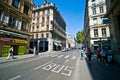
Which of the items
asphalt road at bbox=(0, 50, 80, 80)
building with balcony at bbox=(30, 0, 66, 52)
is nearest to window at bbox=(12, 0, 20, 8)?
asphalt road at bbox=(0, 50, 80, 80)

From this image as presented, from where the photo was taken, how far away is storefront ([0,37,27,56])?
51.8 ft

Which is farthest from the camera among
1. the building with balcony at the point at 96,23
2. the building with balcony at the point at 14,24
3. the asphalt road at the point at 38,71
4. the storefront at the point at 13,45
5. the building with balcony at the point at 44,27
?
the building with balcony at the point at 44,27

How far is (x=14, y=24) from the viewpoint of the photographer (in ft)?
61.7

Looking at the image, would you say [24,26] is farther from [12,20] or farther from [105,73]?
[105,73]

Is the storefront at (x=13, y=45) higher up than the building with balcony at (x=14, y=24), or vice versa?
the building with balcony at (x=14, y=24)

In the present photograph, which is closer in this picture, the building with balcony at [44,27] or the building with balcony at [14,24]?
the building with balcony at [14,24]

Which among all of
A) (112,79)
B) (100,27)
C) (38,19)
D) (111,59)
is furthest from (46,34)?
(112,79)

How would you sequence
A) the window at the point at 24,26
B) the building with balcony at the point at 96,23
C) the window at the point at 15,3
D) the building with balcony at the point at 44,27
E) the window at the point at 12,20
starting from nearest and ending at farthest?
the window at the point at 12,20 → the window at the point at 15,3 → the window at the point at 24,26 → the building with balcony at the point at 96,23 → the building with balcony at the point at 44,27

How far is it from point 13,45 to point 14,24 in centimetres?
427

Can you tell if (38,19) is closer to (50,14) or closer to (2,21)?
(50,14)

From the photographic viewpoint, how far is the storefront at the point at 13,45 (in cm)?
1578

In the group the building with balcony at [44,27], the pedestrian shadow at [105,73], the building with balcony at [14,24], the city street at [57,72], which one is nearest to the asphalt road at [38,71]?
the city street at [57,72]

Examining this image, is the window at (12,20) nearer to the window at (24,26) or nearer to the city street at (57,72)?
the window at (24,26)

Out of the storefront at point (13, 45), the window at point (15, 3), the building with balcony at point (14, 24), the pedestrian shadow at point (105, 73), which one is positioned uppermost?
the window at point (15, 3)
